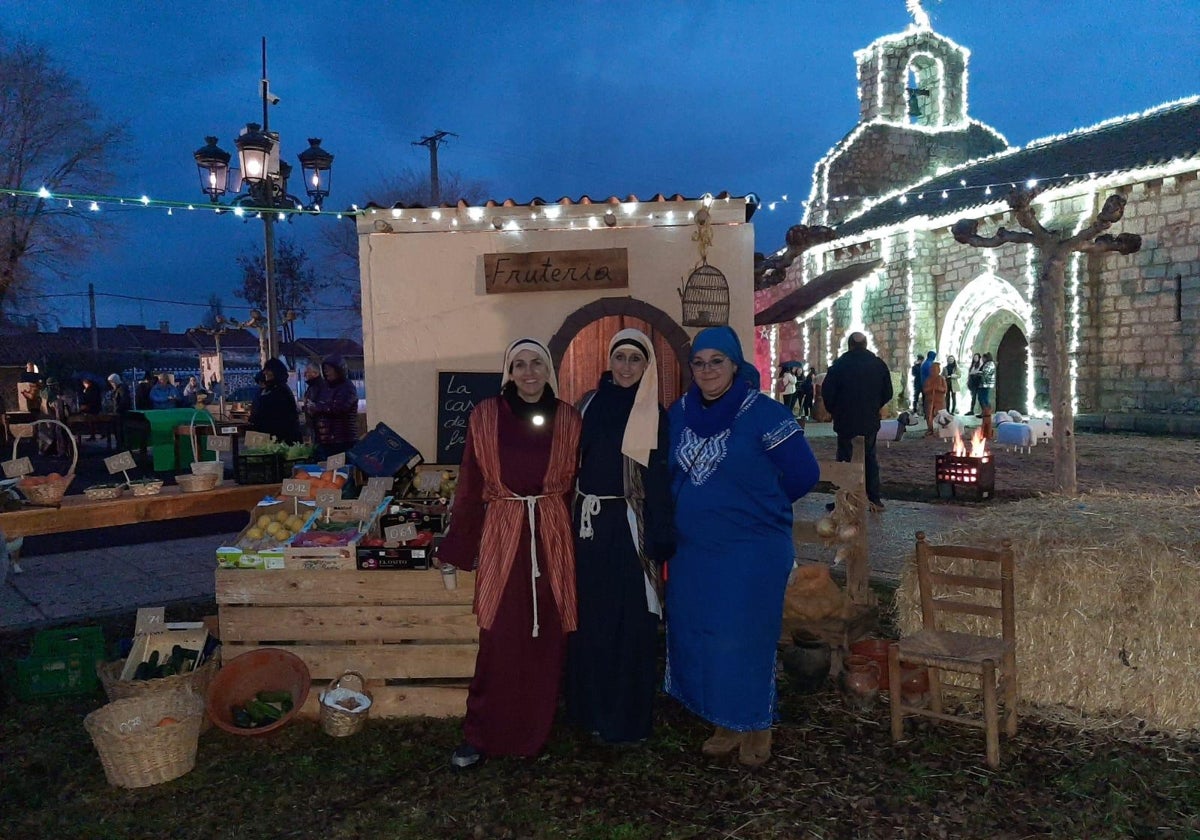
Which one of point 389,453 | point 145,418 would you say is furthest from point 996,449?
point 145,418

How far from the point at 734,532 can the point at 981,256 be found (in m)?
17.4

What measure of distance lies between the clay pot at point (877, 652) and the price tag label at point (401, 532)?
2355 millimetres

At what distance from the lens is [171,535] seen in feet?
27.7

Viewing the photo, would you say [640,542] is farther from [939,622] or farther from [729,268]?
[729,268]

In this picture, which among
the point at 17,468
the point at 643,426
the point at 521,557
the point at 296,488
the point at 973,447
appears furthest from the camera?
the point at 973,447

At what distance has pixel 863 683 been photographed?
3.92 meters

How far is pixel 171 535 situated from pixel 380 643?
18.2ft

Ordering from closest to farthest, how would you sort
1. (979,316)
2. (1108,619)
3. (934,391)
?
(1108,619)
(934,391)
(979,316)

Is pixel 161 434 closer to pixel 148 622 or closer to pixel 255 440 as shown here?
pixel 255 440

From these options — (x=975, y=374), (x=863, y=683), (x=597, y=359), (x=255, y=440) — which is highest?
(x=975, y=374)

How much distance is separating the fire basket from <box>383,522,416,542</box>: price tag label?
7.06 m

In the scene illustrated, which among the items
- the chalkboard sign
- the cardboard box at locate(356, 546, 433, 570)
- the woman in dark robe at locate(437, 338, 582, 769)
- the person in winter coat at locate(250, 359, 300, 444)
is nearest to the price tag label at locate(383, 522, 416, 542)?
the cardboard box at locate(356, 546, 433, 570)

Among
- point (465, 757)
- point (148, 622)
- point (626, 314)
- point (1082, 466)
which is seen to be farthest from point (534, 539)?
point (1082, 466)

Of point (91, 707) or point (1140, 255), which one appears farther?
point (1140, 255)
